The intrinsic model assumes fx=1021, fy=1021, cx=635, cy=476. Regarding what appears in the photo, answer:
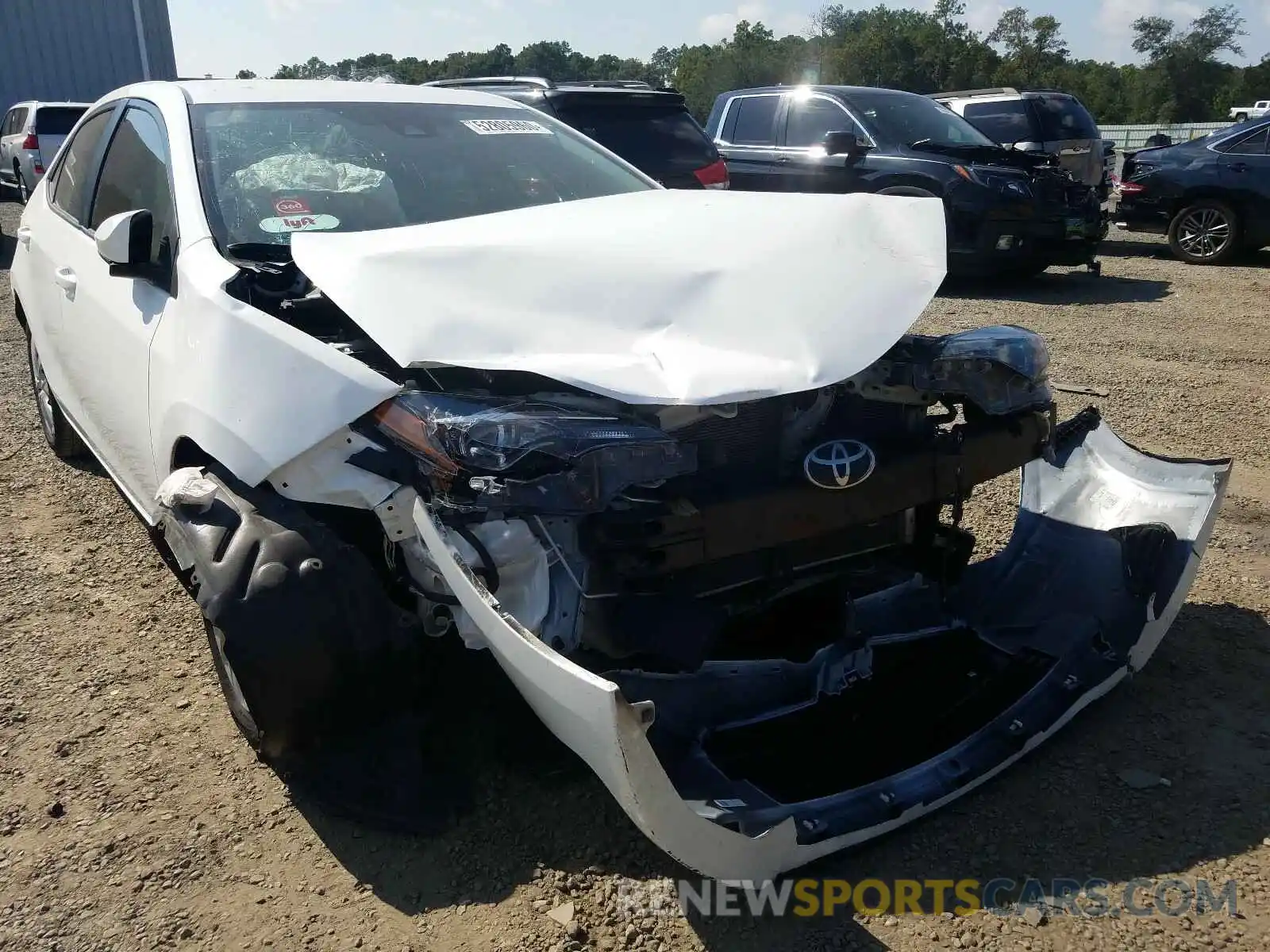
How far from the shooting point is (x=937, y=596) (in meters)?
2.98

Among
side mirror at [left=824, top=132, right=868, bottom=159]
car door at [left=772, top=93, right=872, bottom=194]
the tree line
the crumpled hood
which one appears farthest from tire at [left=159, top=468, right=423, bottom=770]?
the tree line

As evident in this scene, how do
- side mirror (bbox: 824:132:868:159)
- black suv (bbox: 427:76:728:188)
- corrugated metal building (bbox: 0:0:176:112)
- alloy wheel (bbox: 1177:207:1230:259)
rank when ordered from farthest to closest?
corrugated metal building (bbox: 0:0:176:112) → alloy wheel (bbox: 1177:207:1230:259) → side mirror (bbox: 824:132:868:159) → black suv (bbox: 427:76:728:188)

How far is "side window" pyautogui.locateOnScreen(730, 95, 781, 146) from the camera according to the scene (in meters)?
10.8

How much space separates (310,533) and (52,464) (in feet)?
10.9

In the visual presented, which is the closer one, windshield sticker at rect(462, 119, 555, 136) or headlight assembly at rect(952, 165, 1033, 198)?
windshield sticker at rect(462, 119, 555, 136)

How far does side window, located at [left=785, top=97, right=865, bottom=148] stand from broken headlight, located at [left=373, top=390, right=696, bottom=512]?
29.0 ft

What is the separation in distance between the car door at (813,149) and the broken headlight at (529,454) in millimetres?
8405

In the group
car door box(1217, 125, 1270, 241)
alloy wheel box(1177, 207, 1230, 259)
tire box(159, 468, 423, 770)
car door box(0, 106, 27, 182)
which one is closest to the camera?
tire box(159, 468, 423, 770)

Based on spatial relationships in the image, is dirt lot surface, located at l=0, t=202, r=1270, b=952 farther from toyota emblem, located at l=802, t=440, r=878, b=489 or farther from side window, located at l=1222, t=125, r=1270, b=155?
side window, located at l=1222, t=125, r=1270, b=155

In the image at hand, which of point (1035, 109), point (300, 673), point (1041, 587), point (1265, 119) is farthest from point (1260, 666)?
point (1035, 109)

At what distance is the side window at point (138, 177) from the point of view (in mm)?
3084

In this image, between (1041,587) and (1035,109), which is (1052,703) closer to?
(1041,587)

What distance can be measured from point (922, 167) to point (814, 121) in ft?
4.90

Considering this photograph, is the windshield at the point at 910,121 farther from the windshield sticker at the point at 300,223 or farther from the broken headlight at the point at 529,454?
the broken headlight at the point at 529,454
